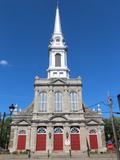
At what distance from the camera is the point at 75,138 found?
35750 mm

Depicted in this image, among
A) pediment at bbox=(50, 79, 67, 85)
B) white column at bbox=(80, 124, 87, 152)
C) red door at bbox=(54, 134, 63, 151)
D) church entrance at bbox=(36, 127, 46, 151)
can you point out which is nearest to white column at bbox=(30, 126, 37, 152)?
church entrance at bbox=(36, 127, 46, 151)

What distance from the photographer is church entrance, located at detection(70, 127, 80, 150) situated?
115ft

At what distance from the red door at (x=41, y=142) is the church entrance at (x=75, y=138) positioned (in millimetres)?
4921

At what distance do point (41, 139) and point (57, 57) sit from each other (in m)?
18.1

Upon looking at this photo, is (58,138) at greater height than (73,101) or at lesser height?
lesser

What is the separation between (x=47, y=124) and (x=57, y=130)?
2133mm

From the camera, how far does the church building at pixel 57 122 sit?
115ft

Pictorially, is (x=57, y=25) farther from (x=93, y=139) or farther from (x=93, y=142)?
(x=93, y=142)

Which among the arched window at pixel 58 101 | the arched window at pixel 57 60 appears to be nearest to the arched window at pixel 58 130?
the arched window at pixel 58 101

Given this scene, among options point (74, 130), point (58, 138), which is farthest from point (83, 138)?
point (58, 138)

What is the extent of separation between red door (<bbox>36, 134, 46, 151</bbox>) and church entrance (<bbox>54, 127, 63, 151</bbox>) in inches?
77.1

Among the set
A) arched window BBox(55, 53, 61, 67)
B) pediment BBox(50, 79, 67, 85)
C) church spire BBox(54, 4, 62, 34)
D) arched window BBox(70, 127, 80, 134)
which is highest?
church spire BBox(54, 4, 62, 34)

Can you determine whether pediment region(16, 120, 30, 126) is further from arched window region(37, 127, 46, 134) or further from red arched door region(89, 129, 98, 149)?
red arched door region(89, 129, 98, 149)

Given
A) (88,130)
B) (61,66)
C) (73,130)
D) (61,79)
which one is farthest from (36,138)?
(61,66)
